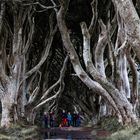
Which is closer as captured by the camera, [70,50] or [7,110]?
[70,50]

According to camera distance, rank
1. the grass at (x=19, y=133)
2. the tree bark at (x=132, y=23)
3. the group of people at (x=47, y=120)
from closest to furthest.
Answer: the tree bark at (x=132, y=23)
the grass at (x=19, y=133)
the group of people at (x=47, y=120)

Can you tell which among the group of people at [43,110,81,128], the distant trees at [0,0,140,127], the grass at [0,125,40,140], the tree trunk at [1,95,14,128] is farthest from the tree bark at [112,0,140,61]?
the group of people at [43,110,81,128]

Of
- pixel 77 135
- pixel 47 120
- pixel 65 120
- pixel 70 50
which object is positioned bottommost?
pixel 77 135

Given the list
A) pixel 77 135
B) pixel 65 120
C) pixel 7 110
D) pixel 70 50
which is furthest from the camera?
pixel 65 120

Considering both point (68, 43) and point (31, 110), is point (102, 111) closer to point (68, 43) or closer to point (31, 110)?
point (31, 110)

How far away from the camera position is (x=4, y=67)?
18.8m

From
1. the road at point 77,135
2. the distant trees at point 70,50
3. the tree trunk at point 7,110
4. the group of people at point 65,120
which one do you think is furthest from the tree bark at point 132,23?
the group of people at point 65,120

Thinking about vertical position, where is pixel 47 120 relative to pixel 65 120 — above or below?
above

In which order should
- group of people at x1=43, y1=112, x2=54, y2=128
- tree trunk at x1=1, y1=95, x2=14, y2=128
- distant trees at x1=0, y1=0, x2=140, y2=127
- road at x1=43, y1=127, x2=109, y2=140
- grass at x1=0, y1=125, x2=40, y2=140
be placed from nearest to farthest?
distant trees at x1=0, y1=0, x2=140, y2=127 → grass at x1=0, y1=125, x2=40, y2=140 → road at x1=43, y1=127, x2=109, y2=140 → tree trunk at x1=1, y1=95, x2=14, y2=128 → group of people at x1=43, y1=112, x2=54, y2=128

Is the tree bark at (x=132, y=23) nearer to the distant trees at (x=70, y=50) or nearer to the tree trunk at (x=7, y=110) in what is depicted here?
the distant trees at (x=70, y=50)

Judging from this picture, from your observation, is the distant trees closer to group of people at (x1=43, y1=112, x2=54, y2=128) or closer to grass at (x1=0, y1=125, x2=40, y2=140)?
grass at (x1=0, y1=125, x2=40, y2=140)

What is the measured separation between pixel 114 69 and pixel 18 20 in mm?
5097

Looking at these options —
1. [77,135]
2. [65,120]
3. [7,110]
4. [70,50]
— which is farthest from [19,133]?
[65,120]

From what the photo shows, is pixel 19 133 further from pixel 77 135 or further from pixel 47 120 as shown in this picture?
pixel 47 120
